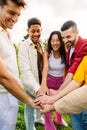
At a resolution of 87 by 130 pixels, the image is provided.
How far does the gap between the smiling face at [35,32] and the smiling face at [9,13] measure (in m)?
1.41

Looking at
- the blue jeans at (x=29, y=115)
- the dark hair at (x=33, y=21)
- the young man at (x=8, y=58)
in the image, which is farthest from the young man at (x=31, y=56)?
the young man at (x=8, y=58)

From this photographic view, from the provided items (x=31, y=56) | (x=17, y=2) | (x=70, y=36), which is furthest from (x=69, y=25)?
(x=17, y=2)

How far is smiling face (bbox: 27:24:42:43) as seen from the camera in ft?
17.0

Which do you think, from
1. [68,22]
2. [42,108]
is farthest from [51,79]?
[42,108]

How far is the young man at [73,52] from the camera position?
13.6ft

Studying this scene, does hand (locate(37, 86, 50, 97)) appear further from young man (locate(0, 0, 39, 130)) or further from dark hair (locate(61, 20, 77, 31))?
young man (locate(0, 0, 39, 130))

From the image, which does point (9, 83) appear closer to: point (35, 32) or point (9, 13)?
point (9, 13)

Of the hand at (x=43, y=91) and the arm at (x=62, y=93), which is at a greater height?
the hand at (x=43, y=91)

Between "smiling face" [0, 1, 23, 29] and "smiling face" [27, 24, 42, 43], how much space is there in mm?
1406

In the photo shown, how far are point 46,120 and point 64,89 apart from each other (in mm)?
1793

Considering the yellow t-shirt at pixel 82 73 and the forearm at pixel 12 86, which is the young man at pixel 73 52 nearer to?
the yellow t-shirt at pixel 82 73

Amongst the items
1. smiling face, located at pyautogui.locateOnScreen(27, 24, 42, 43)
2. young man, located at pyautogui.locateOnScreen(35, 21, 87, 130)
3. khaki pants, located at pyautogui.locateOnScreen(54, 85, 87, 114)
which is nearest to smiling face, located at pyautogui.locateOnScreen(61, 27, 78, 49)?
young man, located at pyautogui.locateOnScreen(35, 21, 87, 130)

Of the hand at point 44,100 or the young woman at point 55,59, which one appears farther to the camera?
the young woman at point 55,59

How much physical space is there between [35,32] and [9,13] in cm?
150
